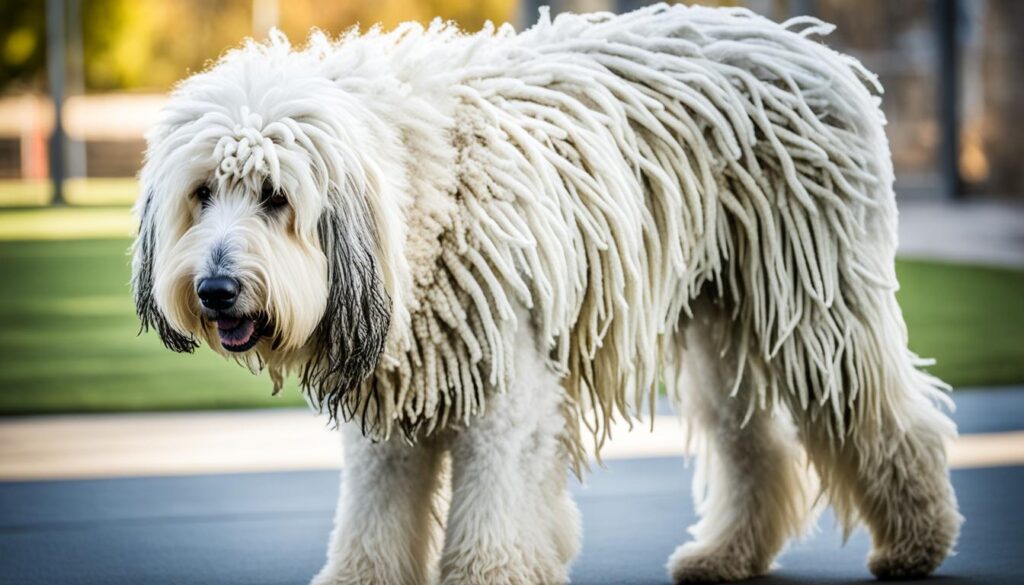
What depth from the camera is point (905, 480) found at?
5176 millimetres

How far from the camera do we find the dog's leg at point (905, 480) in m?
5.16

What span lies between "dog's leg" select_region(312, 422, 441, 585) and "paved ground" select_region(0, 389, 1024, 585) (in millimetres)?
716

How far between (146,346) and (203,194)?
24.2 feet

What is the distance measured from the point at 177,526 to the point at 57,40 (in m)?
30.4

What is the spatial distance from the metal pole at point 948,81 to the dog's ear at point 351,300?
75.8 ft

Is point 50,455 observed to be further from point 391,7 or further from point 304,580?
point 391,7

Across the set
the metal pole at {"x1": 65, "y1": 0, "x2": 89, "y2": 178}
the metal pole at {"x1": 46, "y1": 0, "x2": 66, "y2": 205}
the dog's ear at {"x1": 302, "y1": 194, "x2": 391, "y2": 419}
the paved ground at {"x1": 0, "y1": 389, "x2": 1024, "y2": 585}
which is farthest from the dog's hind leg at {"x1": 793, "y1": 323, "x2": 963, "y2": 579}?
the metal pole at {"x1": 65, "y1": 0, "x2": 89, "y2": 178}

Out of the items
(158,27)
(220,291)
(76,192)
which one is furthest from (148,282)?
(158,27)

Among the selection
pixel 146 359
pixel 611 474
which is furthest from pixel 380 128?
pixel 146 359

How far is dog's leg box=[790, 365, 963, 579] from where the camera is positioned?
5.16 metres

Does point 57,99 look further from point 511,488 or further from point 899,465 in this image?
point 511,488

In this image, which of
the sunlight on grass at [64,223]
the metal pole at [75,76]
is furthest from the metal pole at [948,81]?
the metal pole at [75,76]

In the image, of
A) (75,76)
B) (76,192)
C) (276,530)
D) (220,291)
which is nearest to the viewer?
(220,291)

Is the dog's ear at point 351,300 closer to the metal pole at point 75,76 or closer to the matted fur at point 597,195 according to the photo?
the matted fur at point 597,195
